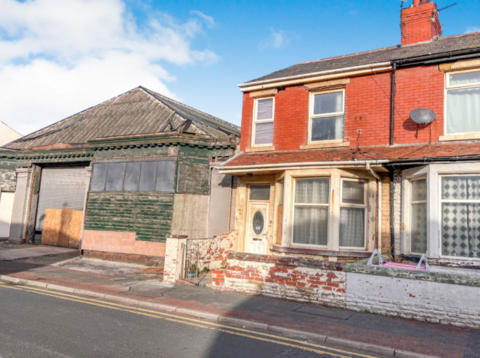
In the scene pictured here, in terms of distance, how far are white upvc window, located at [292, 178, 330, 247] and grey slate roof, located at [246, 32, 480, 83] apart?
12.8 ft

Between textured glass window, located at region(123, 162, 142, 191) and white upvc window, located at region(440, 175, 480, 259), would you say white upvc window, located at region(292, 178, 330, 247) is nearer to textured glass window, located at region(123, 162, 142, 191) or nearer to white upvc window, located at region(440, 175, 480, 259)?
white upvc window, located at region(440, 175, 480, 259)

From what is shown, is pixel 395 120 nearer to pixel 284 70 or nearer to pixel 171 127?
pixel 284 70

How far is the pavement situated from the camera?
6266 mm

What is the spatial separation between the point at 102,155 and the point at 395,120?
12093 millimetres

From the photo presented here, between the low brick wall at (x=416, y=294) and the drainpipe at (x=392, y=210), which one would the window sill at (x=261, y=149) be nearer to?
the drainpipe at (x=392, y=210)

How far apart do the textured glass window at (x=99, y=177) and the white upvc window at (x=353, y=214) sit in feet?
34.5

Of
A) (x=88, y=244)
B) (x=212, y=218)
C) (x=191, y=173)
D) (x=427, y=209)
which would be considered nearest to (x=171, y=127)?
(x=191, y=173)

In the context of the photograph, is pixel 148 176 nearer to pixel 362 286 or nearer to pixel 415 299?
pixel 362 286

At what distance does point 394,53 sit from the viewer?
12984 mm

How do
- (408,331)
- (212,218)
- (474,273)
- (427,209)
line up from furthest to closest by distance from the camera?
1. (212,218)
2. (427,209)
3. (474,273)
4. (408,331)

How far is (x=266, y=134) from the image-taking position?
13531mm

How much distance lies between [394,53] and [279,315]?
977cm

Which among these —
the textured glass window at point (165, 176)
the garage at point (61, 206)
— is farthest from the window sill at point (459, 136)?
the garage at point (61, 206)

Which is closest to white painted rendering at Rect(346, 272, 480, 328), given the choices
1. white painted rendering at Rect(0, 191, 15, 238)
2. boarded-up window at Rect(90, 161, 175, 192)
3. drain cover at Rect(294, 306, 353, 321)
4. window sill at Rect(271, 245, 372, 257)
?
drain cover at Rect(294, 306, 353, 321)
